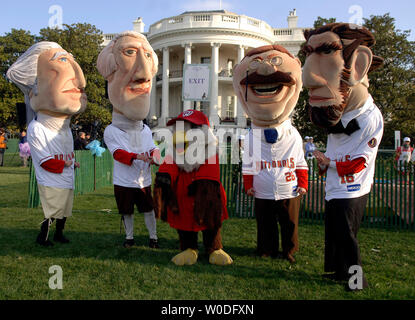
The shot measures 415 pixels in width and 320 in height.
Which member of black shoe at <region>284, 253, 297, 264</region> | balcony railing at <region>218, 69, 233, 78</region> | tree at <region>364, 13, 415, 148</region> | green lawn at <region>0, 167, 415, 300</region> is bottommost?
green lawn at <region>0, 167, 415, 300</region>

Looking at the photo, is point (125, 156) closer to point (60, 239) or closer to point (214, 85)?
point (60, 239)

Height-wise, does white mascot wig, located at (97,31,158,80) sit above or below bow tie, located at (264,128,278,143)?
above

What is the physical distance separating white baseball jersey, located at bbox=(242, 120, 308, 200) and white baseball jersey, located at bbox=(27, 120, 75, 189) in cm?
261

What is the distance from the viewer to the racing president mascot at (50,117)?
4.89 metres

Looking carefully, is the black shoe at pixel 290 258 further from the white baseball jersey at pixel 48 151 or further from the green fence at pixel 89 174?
the green fence at pixel 89 174

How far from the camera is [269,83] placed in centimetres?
421

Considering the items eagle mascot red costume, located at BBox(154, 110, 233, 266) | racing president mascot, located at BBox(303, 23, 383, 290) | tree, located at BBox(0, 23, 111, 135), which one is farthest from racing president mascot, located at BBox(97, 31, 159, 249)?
tree, located at BBox(0, 23, 111, 135)

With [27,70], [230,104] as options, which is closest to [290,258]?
[27,70]

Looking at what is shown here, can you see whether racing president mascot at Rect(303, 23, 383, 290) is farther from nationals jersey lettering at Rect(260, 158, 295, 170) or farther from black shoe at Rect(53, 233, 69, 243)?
black shoe at Rect(53, 233, 69, 243)

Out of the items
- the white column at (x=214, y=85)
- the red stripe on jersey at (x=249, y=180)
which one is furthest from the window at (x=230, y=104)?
the red stripe on jersey at (x=249, y=180)

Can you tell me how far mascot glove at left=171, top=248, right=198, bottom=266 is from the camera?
433 centimetres

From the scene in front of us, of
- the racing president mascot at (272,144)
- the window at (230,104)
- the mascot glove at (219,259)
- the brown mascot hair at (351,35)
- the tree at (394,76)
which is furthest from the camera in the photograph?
the window at (230,104)

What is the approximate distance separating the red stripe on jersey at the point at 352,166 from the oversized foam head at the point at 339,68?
434mm
